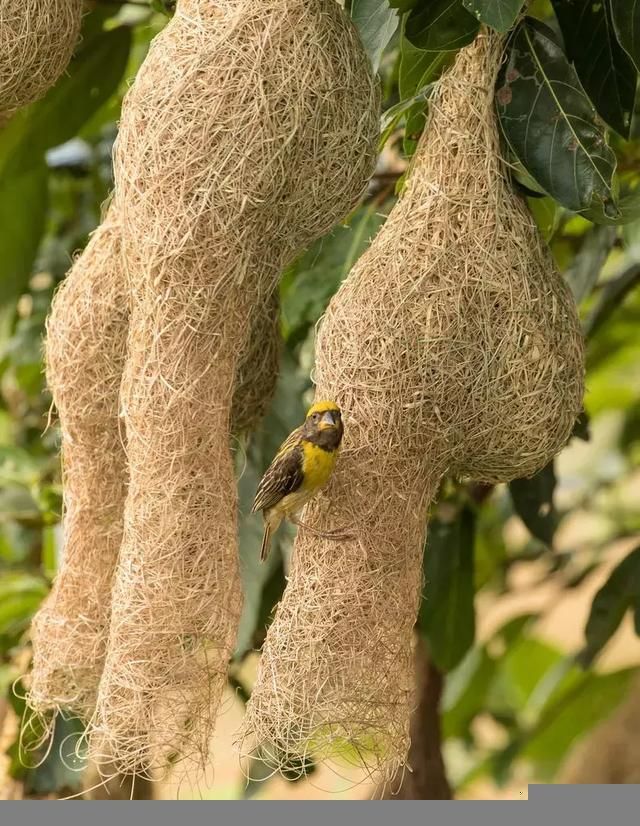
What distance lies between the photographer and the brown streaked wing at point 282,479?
150cm

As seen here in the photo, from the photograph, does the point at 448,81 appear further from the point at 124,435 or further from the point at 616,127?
the point at 124,435

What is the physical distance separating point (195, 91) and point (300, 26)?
16 cm

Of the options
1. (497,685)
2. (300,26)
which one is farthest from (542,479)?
(497,685)

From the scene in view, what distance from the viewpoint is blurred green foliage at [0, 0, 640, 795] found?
1.70 metres

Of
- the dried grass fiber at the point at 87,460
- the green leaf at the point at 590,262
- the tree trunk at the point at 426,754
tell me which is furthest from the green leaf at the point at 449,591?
the dried grass fiber at the point at 87,460

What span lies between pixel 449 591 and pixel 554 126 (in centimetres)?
144

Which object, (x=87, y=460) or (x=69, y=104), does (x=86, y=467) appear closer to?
(x=87, y=460)

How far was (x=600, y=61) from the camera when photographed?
1813 mm

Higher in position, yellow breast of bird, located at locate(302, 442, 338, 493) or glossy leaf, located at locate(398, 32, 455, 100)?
glossy leaf, located at locate(398, 32, 455, 100)

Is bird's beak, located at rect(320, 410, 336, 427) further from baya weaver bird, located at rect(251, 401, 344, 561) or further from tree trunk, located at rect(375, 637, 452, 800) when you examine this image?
tree trunk, located at rect(375, 637, 452, 800)

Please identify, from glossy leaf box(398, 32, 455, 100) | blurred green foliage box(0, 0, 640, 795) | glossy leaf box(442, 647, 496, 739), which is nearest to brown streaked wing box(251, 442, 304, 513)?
blurred green foliage box(0, 0, 640, 795)

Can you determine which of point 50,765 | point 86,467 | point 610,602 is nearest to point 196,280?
point 86,467

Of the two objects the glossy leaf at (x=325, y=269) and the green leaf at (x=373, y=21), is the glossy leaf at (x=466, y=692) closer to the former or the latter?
the glossy leaf at (x=325, y=269)

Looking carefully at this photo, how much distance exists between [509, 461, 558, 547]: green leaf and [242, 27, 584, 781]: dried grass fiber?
3.02 ft
